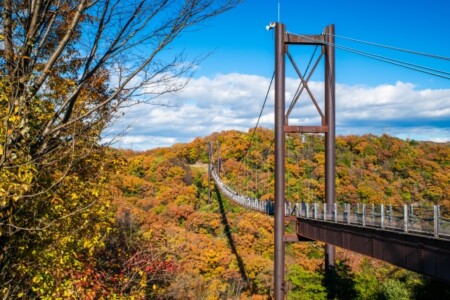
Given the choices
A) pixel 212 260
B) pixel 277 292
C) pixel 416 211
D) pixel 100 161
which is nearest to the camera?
pixel 100 161

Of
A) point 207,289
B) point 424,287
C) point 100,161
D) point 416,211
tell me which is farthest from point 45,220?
point 207,289

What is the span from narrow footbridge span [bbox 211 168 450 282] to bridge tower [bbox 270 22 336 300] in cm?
94

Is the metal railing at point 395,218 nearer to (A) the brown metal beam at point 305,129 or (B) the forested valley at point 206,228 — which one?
(A) the brown metal beam at point 305,129

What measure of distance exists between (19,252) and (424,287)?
1739 centimetres

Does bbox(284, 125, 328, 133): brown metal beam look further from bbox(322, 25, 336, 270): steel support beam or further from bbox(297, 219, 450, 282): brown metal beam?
bbox(297, 219, 450, 282): brown metal beam

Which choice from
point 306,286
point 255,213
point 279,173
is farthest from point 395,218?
point 255,213

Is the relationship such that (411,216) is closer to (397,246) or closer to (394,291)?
(397,246)

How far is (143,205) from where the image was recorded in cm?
3644

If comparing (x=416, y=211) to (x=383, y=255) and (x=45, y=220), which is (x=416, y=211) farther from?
(x=45, y=220)

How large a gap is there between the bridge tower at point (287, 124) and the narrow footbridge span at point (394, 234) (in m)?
0.94

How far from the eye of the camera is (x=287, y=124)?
54.0 ft

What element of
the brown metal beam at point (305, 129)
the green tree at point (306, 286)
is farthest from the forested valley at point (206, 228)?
the brown metal beam at point (305, 129)

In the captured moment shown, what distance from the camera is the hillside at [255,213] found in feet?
61.3

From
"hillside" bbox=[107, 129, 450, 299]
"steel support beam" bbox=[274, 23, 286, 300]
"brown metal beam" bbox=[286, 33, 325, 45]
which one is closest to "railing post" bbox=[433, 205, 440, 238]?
"hillside" bbox=[107, 129, 450, 299]
